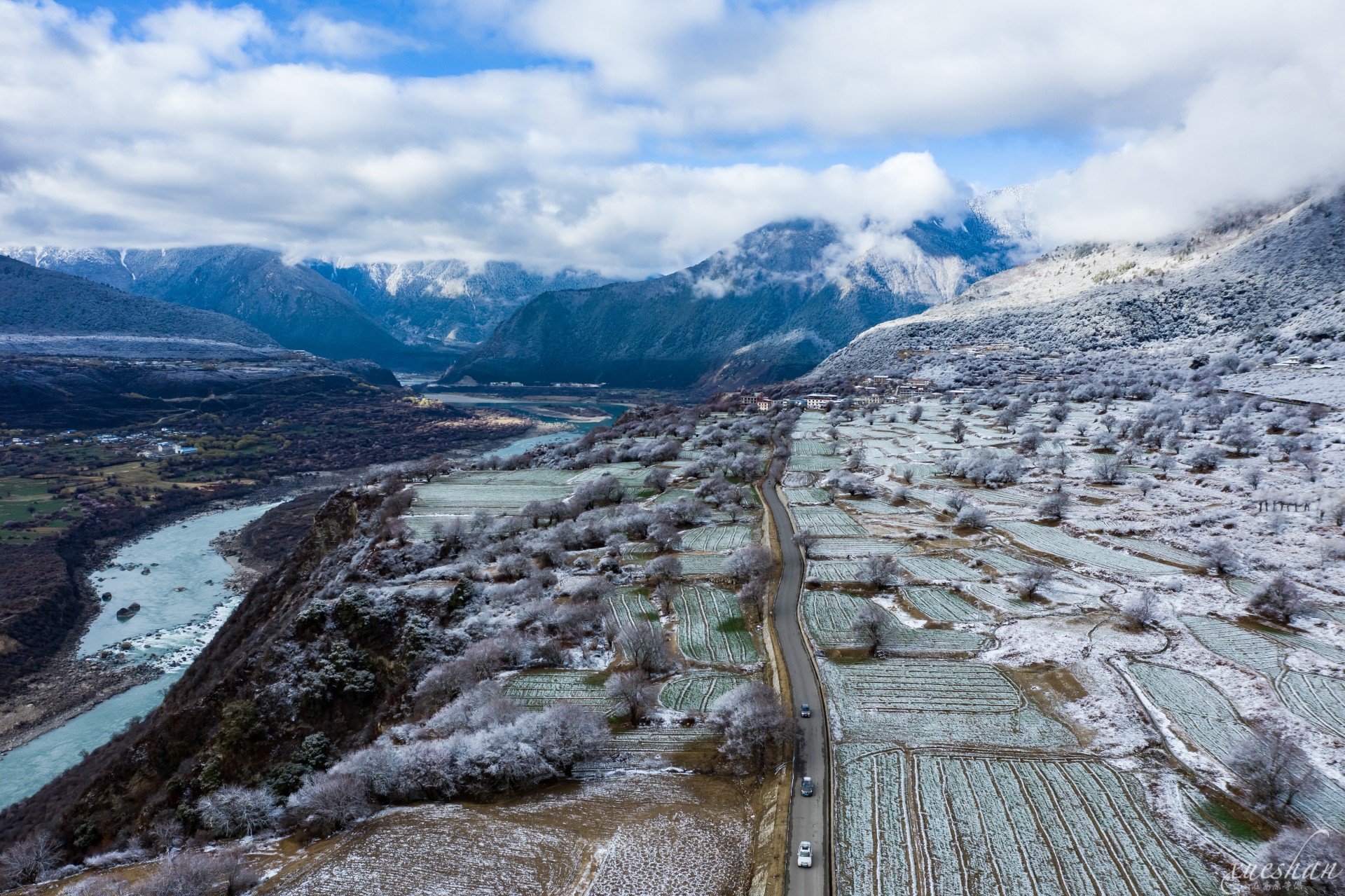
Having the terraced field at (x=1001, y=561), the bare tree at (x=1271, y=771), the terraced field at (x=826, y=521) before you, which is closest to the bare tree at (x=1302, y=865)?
the bare tree at (x=1271, y=771)

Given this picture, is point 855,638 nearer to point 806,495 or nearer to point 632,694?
point 632,694

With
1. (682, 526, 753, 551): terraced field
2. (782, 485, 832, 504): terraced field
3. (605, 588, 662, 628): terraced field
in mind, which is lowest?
(605, 588, 662, 628): terraced field

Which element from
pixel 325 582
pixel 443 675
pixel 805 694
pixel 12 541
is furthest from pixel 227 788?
pixel 12 541

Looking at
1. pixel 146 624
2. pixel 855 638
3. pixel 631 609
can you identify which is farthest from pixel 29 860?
pixel 146 624

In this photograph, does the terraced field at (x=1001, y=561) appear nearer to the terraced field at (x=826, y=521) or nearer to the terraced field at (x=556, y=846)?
the terraced field at (x=826, y=521)

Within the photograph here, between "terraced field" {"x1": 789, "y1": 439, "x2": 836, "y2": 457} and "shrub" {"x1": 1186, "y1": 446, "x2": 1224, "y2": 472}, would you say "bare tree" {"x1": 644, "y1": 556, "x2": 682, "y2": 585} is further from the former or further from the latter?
"shrub" {"x1": 1186, "y1": 446, "x2": 1224, "y2": 472}

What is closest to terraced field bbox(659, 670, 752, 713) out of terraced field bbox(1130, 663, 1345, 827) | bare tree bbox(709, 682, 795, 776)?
bare tree bbox(709, 682, 795, 776)

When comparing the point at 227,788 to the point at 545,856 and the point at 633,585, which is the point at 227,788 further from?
the point at 633,585
